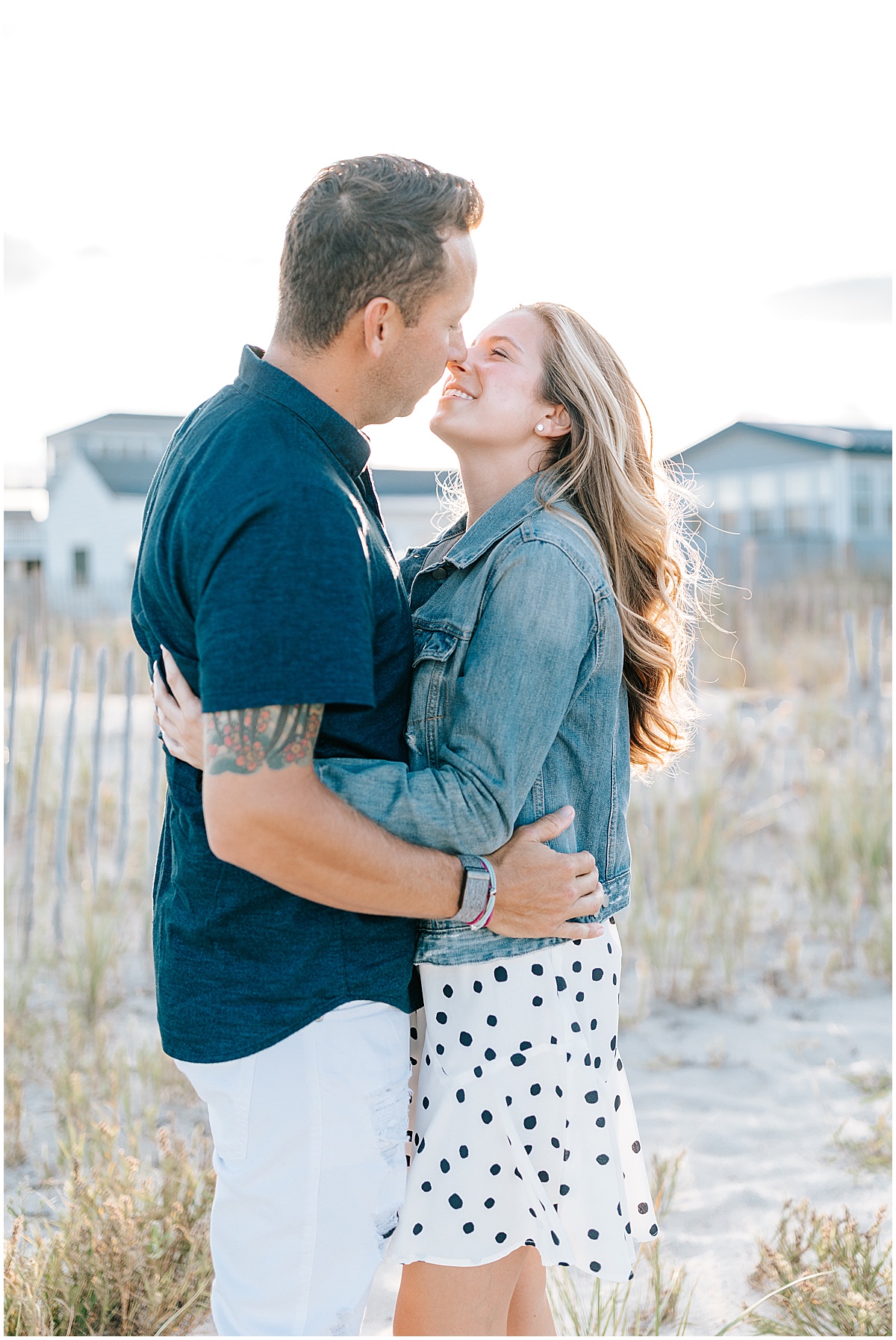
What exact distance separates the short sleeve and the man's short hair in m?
0.39

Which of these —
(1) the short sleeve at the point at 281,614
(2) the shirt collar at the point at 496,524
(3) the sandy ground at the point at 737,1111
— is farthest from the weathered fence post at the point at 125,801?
(1) the short sleeve at the point at 281,614

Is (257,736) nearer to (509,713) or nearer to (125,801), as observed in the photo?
(509,713)

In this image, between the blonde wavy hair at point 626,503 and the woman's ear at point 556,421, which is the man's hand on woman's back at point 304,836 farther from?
the woman's ear at point 556,421

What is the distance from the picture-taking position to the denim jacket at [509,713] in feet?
5.64

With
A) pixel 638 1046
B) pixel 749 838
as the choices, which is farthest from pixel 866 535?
pixel 638 1046

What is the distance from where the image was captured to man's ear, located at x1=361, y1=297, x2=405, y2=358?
1.70m

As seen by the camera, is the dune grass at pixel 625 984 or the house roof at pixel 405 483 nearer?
the dune grass at pixel 625 984

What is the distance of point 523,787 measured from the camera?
1770 mm

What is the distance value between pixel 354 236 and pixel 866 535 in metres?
27.4

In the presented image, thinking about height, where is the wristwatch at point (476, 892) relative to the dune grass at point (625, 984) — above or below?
above

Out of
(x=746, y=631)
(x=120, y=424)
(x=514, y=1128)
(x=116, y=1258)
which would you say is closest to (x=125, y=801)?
(x=116, y=1258)

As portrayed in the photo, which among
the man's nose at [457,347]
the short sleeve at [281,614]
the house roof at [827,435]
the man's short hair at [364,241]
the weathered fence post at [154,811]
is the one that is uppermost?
the house roof at [827,435]

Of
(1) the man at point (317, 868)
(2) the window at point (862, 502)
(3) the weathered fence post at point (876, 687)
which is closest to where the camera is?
(1) the man at point (317, 868)

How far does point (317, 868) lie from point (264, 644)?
1.17ft
